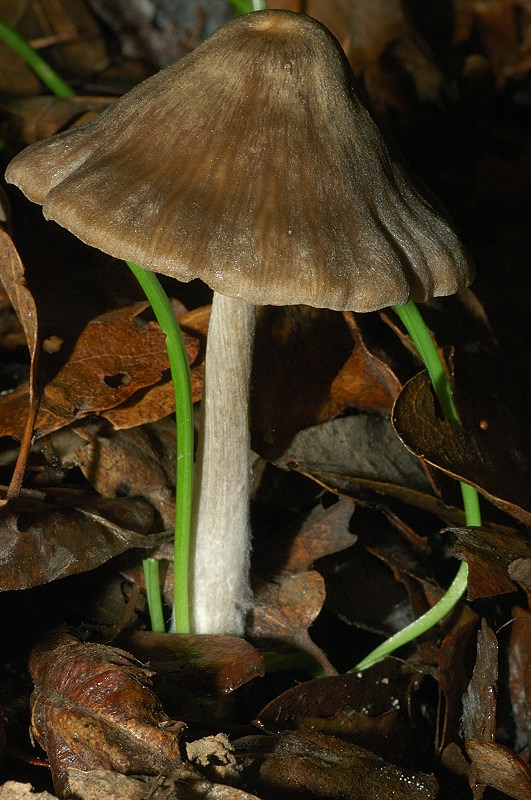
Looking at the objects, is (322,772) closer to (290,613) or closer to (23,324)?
(290,613)

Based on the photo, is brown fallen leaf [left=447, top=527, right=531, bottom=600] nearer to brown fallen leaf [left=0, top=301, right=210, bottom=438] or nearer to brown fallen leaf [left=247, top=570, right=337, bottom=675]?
brown fallen leaf [left=247, top=570, right=337, bottom=675]

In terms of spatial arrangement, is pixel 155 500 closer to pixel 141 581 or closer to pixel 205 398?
pixel 141 581

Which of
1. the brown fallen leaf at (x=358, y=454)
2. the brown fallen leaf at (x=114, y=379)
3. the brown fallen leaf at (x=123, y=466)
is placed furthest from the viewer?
the brown fallen leaf at (x=358, y=454)

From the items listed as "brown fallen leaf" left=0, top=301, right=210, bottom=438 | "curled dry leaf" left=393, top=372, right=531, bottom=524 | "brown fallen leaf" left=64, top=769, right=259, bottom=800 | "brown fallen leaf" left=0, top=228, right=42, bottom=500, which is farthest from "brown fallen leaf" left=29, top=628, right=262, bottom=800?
"curled dry leaf" left=393, top=372, right=531, bottom=524

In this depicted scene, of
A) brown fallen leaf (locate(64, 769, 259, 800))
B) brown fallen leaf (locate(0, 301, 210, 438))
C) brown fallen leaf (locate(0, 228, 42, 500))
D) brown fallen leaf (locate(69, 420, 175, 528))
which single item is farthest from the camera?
brown fallen leaf (locate(69, 420, 175, 528))

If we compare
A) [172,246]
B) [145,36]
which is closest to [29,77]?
[145,36]

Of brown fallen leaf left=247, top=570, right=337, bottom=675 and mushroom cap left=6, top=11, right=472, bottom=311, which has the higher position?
mushroom cap left=6, top=11, right=472, bottom=311

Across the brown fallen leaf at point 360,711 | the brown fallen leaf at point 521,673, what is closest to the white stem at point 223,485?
the brown fallen leaf at point 360,711

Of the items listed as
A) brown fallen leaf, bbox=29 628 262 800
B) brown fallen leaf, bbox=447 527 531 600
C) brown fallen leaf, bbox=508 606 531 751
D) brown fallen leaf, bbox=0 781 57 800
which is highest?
brown fallen leaf, bbox=447 527 531 600

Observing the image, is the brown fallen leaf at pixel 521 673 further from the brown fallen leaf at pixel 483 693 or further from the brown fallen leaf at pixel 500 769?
the brown fallen leaf at pixel 500 769
